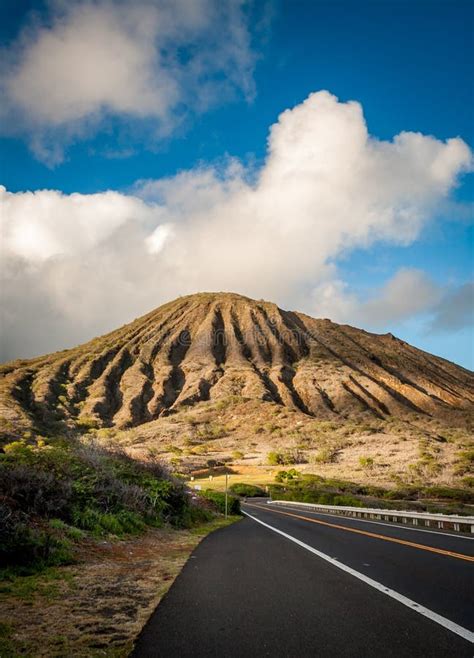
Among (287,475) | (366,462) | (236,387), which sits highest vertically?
(236,387)

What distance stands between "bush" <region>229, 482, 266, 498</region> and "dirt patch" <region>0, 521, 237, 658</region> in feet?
185

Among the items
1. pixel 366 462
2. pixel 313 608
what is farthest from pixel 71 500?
pixel 366 462

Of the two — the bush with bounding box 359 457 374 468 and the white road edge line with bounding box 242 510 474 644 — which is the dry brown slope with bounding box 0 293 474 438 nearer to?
the bush with bounding box 359 457 374 468

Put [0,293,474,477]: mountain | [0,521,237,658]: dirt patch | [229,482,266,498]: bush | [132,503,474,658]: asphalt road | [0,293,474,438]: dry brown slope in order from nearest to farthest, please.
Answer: [132,503,474,658]: asphalt road < [0,521,237,658]: dirt patch < [229,482,266,498]: bush < [0,293,474,477]: mountain < [0,293,474,438]: dry brown slope

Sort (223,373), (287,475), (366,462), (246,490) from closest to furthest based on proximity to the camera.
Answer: (246,490)
(287,475)
(366,462)
(223,373)

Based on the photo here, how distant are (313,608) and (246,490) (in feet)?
203

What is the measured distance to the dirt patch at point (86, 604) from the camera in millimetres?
4586

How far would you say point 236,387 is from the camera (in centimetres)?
12188

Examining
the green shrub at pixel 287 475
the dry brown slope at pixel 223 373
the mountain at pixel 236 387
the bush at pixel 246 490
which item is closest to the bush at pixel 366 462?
the mountain at pixel 236 387

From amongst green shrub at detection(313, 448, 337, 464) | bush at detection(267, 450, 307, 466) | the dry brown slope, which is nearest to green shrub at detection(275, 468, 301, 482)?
green shrub at detection(313, 448, 337, 464)

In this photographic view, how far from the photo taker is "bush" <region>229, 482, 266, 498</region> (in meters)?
64.0

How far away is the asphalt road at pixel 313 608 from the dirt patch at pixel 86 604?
323 millimetres

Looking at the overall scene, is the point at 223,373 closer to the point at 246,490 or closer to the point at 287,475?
the point at 287,475

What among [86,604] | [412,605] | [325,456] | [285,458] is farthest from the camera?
[285,458]
